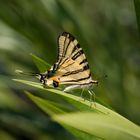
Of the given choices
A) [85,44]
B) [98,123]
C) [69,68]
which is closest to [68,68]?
[69,68]

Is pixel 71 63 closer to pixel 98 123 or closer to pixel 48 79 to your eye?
pixel 48 79

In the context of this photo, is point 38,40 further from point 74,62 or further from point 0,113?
point 0,113

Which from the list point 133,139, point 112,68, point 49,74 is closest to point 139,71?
→ point 112,68

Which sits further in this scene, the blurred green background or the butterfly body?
the blurred green background

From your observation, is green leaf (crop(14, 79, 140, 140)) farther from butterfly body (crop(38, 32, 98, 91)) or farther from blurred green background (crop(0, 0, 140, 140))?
blurred green background (crop(0, 0, 140, 140))

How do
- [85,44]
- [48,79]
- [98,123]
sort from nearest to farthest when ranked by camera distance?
1. [98,123]
2. [48,79]
3. [85,44]

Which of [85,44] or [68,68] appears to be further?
[85,44]

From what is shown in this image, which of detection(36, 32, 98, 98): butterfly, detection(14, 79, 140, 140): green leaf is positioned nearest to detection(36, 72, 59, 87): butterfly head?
detection(36, 32, 98, 98): butterfly

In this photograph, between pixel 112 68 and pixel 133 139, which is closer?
pixel 133 139
